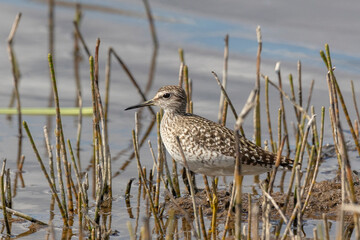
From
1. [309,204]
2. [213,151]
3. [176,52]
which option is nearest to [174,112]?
[213,151]

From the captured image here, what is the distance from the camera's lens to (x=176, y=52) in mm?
16312

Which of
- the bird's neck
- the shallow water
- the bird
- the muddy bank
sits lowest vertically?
the muddy bank

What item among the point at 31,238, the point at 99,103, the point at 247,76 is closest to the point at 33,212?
the point at 31,238

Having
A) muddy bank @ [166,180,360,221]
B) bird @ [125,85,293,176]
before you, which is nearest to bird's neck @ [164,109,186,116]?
bird @ [125,85,293,176]

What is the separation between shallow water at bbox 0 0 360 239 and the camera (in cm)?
1228

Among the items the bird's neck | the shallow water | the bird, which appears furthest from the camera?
the shallow water

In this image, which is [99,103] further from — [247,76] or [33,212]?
[247,76]

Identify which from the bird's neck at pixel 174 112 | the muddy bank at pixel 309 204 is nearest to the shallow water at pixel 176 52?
the muddy bank at pixel 309 204

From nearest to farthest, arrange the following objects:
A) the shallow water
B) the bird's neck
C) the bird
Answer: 1. the bird
2. the bird's neck
3. the shallow water

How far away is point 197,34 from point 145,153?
639cm

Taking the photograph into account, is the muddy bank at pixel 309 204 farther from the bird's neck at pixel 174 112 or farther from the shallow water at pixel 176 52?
the bird's neck at pixel 174 112

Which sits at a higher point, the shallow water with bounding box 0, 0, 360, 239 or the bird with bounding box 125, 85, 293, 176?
the shallow water with bounding box 0, 0, 360, 239

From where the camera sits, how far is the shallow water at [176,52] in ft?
40.3

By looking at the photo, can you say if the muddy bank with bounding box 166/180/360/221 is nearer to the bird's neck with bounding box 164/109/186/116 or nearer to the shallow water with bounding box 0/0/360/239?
the shallow water with bounding box 0/0/360/239
